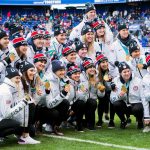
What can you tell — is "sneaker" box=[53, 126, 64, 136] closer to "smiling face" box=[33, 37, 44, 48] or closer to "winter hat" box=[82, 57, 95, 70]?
"winter hat" box=[82, 57, 95, 70]

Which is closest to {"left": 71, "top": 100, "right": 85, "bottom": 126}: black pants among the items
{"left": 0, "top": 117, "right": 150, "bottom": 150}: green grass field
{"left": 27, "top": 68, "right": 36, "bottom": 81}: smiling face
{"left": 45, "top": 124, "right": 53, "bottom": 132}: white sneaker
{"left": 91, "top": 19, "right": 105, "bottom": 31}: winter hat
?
{"left": 0, "top": 117, "right": 150, "bottom": 150}: green grass field

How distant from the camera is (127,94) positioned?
26.7ft

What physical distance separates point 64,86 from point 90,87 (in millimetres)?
935

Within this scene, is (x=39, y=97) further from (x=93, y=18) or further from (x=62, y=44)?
(x=93, y=18)

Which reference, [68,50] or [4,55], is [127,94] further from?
[4,55]

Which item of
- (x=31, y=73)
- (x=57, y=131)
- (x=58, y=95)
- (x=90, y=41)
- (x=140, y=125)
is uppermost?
(x=90, y=41)

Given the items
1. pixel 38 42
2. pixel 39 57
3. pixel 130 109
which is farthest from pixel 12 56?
pixel 130 109

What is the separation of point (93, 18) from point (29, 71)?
12.0 ft

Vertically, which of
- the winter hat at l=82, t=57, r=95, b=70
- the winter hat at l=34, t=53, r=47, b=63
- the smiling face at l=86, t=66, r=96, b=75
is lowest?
the smiling face at l=86, t=66, r=96, b=75

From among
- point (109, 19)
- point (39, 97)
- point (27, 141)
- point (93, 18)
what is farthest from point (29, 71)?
point (109, 19)

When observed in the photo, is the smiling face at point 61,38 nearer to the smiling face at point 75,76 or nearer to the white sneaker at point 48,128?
the smiling face at point 75,76

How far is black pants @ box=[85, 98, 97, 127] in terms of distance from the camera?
26.9ft

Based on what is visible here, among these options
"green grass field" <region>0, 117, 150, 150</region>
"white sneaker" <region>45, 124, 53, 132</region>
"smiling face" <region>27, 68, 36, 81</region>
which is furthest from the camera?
"white sneaker" <region>45, 124, 53, 132</region>

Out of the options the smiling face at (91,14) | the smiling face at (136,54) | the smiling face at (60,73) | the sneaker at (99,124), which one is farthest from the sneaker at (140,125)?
the smiling face at (91,14)
